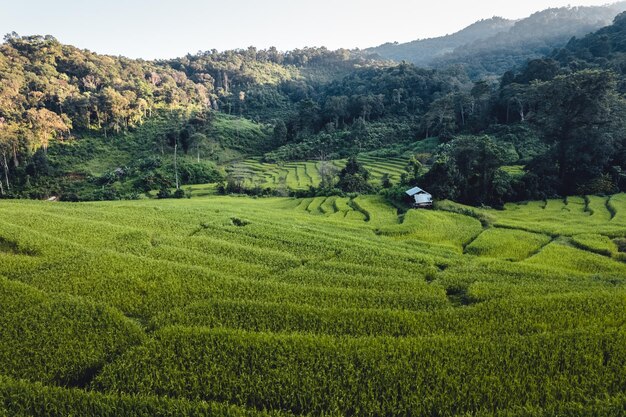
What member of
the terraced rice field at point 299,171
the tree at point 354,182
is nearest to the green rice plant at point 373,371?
the tree at point 354,182

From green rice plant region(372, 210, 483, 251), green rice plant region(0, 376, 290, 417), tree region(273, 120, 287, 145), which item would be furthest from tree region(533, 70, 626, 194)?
tree region(273, 120, 287, 145)

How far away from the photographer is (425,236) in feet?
76.0

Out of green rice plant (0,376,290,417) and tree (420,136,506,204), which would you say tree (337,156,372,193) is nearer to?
tree (420,136,506,204)

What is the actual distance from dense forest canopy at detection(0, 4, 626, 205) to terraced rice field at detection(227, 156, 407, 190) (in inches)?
170

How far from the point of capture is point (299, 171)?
64312 millimetres

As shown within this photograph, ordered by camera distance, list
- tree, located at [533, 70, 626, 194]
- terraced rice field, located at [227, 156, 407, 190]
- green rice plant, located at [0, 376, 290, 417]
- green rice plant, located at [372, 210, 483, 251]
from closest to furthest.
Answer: green rice plant, located at [0, 376, 290, 417] < green rice plant, located at [372, 210, 483, 251] < tree, located at [533, 70, 626, 194] < terraced rice field, located at [227, 156, 407, 190]

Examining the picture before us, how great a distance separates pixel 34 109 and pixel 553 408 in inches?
3348

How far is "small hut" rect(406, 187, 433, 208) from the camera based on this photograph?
3331 centimetres

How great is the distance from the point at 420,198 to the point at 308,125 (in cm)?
6397

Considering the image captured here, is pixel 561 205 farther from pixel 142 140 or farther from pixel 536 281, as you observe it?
pixel 142 140

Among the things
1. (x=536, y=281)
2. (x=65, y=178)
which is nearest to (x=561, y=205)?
(x=536, y=281)

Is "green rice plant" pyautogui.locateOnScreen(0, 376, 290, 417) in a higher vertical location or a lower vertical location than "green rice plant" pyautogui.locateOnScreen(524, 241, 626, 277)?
higher

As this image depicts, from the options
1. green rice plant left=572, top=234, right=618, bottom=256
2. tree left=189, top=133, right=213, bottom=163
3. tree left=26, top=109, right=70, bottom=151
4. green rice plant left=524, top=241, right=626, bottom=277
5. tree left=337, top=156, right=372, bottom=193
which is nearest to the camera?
green rice plant left=524, top=241, right=626, bottom=277

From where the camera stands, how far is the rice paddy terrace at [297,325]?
785 centimetres
